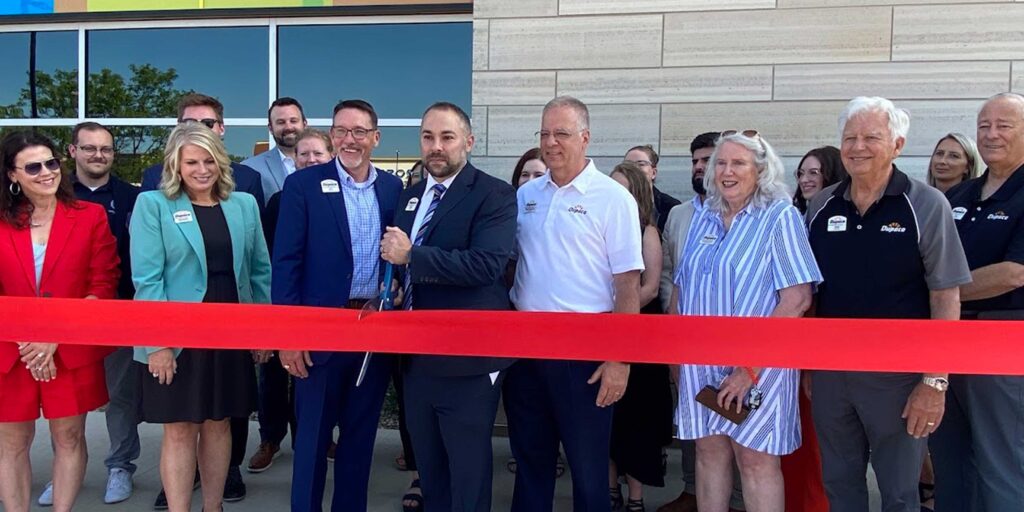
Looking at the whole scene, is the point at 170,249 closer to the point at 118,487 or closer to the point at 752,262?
the point at 118,487

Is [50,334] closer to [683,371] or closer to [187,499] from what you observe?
[187,499]

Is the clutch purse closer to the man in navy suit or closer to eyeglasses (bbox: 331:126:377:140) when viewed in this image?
the man in navy suit

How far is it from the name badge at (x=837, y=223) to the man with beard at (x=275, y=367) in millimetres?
3459

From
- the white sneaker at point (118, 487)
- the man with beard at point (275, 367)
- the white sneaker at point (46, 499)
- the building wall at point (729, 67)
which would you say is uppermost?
the building wall at point (729, 67)

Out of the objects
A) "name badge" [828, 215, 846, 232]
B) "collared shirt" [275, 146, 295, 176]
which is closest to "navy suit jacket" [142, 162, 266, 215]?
"collared shirt" [275, 146, 295, 176]

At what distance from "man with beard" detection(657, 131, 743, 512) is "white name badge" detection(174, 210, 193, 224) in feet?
7.84

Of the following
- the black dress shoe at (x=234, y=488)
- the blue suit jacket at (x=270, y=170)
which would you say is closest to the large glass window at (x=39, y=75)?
the blue suit jacket at (x=270, y=170)

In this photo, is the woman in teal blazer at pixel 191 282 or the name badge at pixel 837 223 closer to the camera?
the name badge at pixel 837 223

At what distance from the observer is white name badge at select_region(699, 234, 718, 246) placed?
3.23 metres

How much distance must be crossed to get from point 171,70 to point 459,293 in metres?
6.92

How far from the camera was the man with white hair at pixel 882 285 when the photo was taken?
2836 millimetres

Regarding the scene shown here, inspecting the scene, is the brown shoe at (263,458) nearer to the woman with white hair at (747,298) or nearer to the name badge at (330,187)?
the name badge at (330,187)

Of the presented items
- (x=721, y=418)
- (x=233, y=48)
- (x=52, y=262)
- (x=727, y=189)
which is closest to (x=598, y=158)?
(x=727, y=189)

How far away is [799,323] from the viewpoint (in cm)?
272
